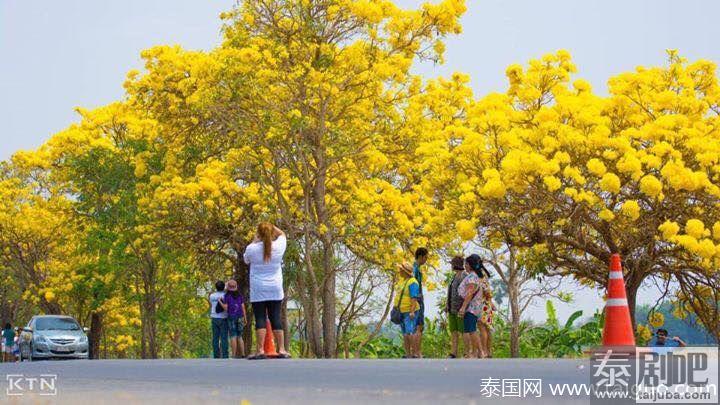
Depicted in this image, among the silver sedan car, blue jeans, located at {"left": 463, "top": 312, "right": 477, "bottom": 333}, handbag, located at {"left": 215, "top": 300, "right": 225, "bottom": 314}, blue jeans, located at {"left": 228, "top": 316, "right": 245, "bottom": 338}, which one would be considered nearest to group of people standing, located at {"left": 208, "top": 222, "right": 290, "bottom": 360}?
blue jeans, located at {"left": 463, "top": 312, "right": 477, "bottom": 333}

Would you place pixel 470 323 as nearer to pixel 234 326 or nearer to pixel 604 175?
pixel 234 326

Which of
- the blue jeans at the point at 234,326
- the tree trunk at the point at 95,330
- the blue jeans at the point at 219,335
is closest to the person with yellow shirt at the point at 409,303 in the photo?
the blue jeans at the point at 234,326

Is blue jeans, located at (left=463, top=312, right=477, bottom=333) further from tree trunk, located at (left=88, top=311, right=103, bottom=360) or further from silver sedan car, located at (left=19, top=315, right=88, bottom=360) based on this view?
tree trunk, located at (left=88, top=311, right=103, bottom=360)

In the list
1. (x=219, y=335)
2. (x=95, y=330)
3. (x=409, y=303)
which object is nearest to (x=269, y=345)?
(x=409, y=303)

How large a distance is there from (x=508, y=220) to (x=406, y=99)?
23.2 ft

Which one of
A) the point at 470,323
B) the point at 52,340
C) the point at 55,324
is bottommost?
the point at 52,340

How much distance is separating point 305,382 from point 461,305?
639cm

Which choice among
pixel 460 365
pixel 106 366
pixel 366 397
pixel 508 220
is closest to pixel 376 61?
pixel 508 220

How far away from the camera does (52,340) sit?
115ft

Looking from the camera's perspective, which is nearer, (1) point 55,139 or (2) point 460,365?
(2) point 460,365

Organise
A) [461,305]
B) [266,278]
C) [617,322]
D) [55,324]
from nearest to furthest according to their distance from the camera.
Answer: [617,322] → [266,278] → [461,305] → [55,324]

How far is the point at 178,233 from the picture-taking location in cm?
3688

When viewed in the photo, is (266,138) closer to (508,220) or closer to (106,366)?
(508,220)

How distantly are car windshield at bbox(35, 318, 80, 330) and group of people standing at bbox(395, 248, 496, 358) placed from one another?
17.4 metres
